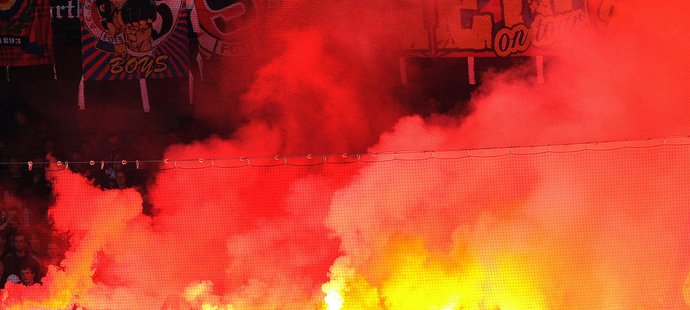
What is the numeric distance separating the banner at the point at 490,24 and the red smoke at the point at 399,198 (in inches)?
9.4

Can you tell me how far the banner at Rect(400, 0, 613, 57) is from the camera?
23.3 feet

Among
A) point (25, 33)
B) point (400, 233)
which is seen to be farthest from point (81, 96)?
point (400, 233)

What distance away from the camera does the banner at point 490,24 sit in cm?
711

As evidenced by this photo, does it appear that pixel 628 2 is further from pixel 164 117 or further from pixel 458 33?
pixel 164 117

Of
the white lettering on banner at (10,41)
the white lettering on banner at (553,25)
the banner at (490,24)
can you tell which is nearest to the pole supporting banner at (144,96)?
the white lettering on banner at (10,41)

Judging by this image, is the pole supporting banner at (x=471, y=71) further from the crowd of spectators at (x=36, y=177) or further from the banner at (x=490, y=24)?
the crowd of spectators at (x=36, y=177)

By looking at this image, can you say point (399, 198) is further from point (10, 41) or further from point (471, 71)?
point (10, 41)

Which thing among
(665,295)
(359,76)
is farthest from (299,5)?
(665,295)

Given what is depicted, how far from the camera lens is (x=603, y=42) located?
7.24 meters

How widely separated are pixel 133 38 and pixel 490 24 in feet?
12.1

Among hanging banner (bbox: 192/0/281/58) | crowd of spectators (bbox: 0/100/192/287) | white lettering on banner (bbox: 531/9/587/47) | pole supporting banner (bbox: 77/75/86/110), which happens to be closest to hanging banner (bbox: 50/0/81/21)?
pole supporting banner (bbox: 77/75/86/110)

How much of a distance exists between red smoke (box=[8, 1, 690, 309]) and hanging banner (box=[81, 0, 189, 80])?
2.95ft

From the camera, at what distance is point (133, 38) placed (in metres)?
6.91

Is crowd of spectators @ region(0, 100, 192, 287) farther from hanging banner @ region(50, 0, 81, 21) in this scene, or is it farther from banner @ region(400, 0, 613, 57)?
banner @ region(400, 0, 613, 57)
